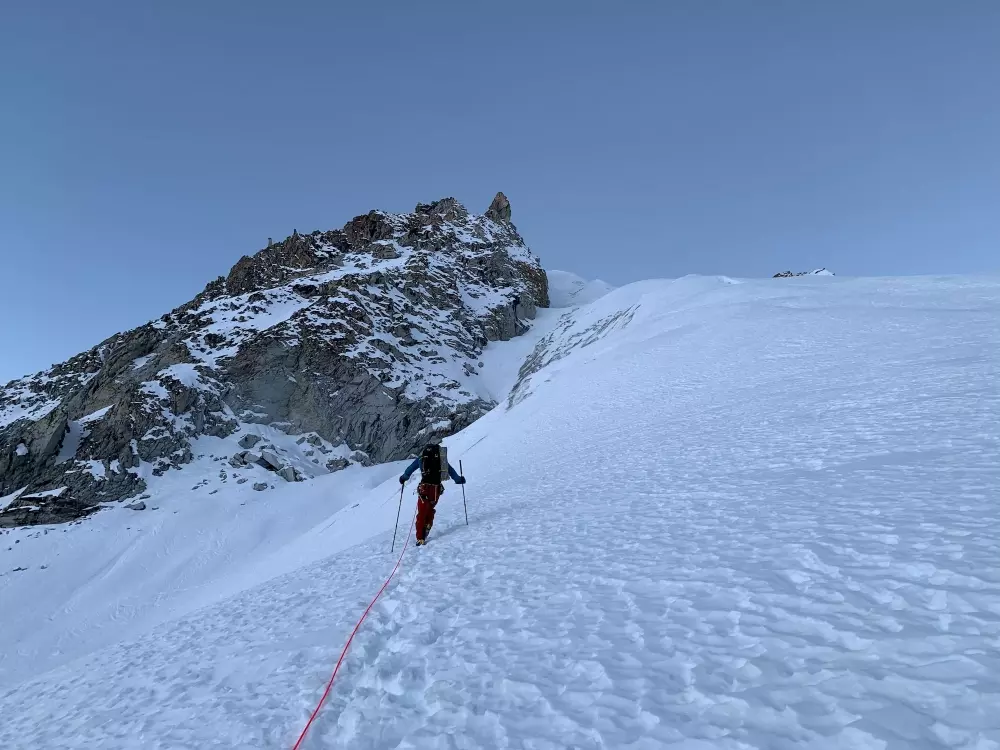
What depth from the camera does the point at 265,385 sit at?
189ft

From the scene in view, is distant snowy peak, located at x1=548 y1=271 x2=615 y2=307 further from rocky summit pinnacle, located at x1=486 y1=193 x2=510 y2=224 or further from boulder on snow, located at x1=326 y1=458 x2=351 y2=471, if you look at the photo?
boulder on snow, located at x1=326 y1=458 x2=351 y2=471

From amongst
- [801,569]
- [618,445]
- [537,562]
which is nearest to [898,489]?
[801,569]

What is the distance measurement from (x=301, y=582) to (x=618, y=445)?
991 centimetres

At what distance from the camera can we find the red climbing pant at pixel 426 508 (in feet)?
35.8

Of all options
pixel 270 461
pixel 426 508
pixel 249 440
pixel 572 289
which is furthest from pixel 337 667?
pixel 572 289

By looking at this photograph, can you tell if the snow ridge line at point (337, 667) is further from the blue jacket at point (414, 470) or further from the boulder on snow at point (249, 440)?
the boulder on snow at point (249, 440)

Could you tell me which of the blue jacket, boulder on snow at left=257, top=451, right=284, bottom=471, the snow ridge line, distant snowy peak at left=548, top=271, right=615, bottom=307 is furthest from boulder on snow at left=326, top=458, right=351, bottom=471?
distant snowy peak at left=548, top=271, right=615, bottom=307

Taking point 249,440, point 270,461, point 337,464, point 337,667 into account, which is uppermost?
point 249,440

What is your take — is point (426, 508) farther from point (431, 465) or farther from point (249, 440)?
point (249, 440)

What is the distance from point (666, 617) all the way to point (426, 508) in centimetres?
711

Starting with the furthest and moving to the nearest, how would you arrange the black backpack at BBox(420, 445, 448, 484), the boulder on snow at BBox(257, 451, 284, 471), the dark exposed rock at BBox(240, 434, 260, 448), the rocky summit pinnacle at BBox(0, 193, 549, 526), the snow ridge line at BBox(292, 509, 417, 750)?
the dark exposed rock at BBox(240, 434, 260, 448), the boulder on snow at BBox(257, 451, 284, 471), the rocky summit pinnacle at BBox(0, 193, 549, 526), the black backpack at BBox(420, 445, 448, 484), the snow ridge line at BBox(292, 509, 417, 750)

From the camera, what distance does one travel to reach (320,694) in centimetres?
481

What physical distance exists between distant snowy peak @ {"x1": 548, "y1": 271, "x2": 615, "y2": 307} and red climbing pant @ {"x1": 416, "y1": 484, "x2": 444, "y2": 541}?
97.1 metres

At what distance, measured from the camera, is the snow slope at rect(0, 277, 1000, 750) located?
3.40 metres
